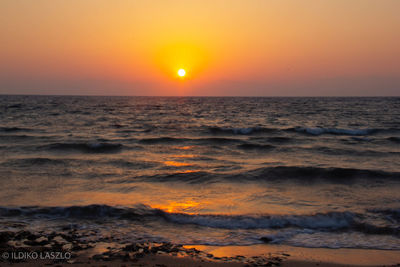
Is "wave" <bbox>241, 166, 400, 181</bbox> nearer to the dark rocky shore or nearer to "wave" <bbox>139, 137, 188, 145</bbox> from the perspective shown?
the dark rocky shore

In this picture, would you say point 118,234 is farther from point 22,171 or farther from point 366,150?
point 366,150

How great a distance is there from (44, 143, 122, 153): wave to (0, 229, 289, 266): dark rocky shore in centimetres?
1115

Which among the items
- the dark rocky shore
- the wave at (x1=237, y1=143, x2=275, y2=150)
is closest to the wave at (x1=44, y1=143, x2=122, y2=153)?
the wave at (x1=237, y1=143, x2=275, y2=150)

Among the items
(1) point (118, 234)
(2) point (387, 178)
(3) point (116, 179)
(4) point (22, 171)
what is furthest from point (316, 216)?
(4) point (22, 171)

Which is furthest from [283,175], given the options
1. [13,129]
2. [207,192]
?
[13,129]

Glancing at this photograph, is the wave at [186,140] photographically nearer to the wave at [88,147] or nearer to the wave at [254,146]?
the wave at [254,146]

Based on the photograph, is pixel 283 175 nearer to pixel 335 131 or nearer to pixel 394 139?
pixel 394 139

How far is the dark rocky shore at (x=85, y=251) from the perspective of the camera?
5152 millimetres

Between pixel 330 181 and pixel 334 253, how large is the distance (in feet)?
19.3

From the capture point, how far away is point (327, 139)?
22094 millimetres

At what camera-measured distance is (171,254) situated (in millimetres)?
5523

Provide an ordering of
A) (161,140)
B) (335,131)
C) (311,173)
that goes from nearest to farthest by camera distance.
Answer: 1. (311,173)
2. (161,140)
3. (335,131)

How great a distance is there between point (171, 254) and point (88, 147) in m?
13.4

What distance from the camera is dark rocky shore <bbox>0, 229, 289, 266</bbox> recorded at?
5152 mm
